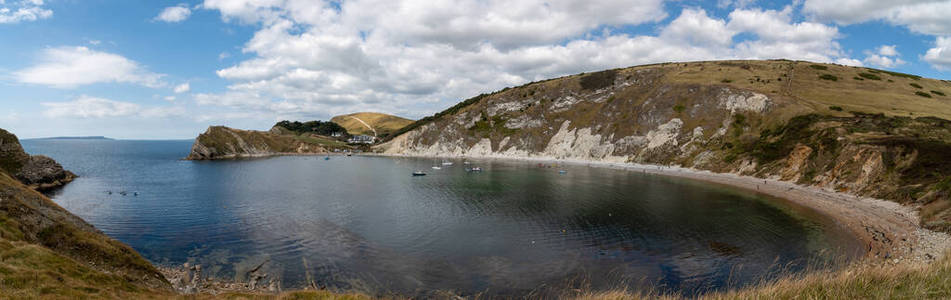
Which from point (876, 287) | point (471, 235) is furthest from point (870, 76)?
point (876, 287)

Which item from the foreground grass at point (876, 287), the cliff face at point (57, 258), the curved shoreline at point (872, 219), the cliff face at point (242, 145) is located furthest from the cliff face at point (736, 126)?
the cliff face at point (57, 258)

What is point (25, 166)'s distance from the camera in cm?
6391

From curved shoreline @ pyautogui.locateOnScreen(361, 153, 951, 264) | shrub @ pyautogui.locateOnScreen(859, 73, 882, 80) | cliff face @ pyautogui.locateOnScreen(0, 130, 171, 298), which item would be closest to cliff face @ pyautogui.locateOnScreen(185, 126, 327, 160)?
cliff face @ pyautogui.locateOnScreen(0, 130, 171, 298)

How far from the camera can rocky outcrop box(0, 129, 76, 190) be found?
6166 cm

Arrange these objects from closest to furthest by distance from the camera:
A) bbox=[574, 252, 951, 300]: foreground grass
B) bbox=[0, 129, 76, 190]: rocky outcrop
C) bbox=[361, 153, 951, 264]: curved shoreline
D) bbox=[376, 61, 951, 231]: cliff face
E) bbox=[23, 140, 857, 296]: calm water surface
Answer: bbox=[574, 252, 951, 300]: foreground grass → bbox=[23, 140, 857, 296]: calm water surface → bbox=[361, 153, 951, 264]: curved shoreline → bbox=[376, 61, 951, 231]: cliff face → bbox=[0, 129, 76, 190]: rocky outcrop

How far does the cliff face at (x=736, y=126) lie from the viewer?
177 feet

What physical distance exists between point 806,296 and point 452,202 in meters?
46.4

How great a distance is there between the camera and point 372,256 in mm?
→ 29953

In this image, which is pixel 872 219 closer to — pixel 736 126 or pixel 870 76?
pixel 736 126

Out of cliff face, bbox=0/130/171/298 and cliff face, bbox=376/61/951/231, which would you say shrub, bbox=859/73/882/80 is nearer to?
cliff face, bbox=376/61/951/231

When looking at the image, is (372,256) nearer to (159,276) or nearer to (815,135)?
(159,276)

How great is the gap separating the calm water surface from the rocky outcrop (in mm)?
6769

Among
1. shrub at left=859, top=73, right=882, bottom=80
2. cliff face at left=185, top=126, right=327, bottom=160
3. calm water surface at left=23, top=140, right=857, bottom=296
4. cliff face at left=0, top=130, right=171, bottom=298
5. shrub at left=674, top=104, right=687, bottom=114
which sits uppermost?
shrub at left=859, top=73, right=882, bottom=80

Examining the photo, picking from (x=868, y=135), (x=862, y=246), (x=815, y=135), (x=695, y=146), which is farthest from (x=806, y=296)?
(x=695, y=146)
